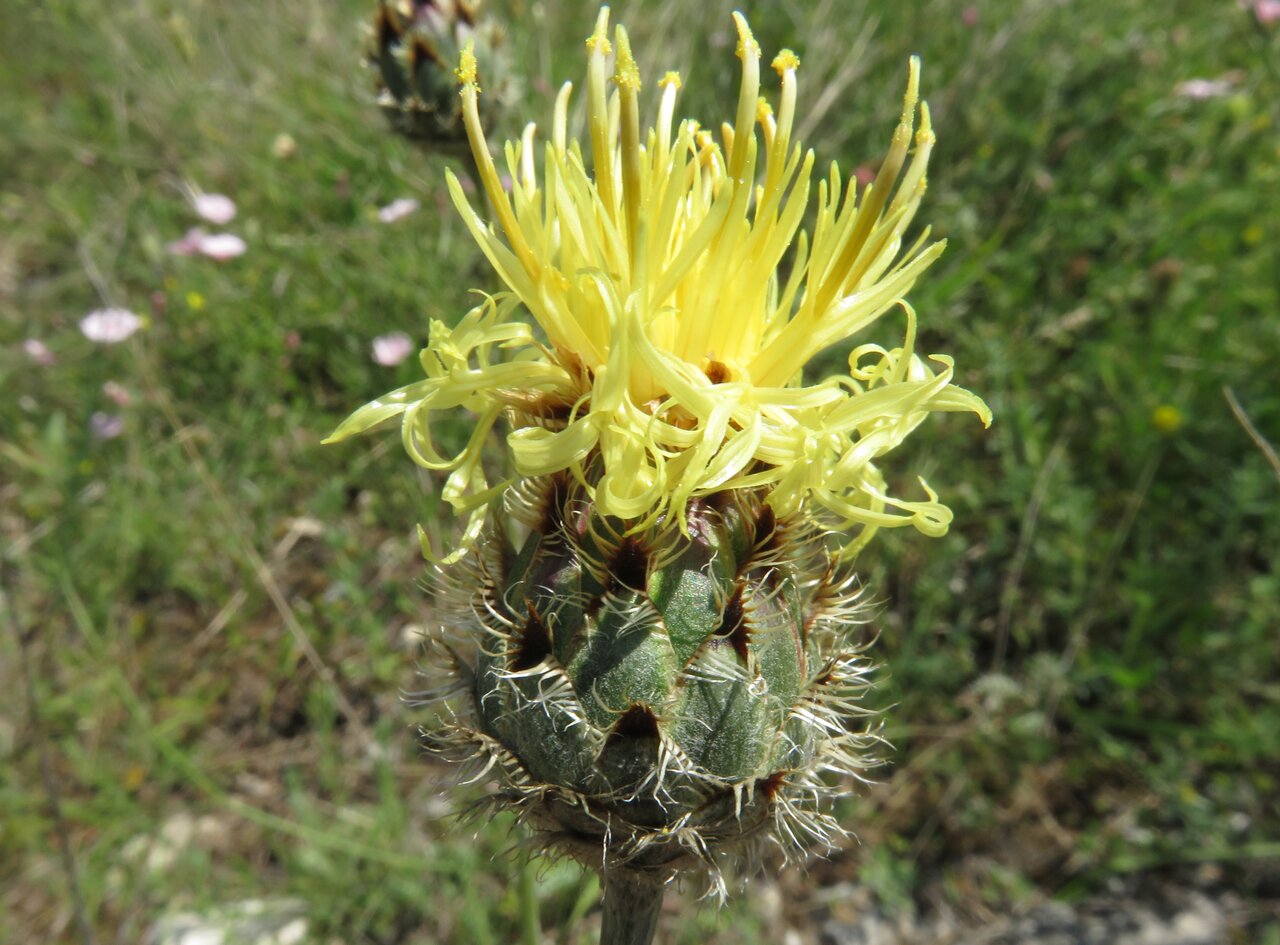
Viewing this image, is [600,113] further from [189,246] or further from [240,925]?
[189,246]

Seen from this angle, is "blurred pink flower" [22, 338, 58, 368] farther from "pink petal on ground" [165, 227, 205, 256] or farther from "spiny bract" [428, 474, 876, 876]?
"spiny bract" [428, 474, 876, 876]

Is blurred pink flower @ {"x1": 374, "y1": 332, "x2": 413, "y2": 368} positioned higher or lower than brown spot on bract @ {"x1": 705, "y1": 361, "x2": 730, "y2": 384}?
lower

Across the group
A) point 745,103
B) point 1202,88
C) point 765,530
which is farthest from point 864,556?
point 1202,88

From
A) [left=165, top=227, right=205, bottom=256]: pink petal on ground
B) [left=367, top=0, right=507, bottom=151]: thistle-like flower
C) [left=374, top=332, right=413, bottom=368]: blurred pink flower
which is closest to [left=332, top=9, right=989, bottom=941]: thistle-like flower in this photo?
[left=367, top=0, right=507, bottom=151]: thistle-like flower

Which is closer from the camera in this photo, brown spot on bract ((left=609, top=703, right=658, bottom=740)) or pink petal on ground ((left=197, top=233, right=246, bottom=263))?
brown spot on bract ((left=609, top=703, right=658, bottom=740))

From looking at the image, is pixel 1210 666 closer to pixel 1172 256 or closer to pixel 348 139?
pixel 1172 256

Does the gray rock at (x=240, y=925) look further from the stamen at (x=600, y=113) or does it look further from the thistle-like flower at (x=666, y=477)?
the stamen at (x=600, y=113)
